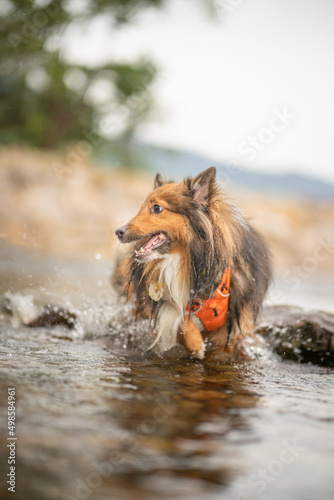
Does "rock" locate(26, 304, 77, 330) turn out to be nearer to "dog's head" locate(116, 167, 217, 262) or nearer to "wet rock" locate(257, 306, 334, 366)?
"dog's head" locate(116, 167, 217, 262)

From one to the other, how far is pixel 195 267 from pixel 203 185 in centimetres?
56

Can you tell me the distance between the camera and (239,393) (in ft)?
8.21

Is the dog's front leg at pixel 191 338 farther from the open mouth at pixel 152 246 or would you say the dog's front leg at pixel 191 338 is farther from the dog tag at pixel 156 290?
the open mouth at pixel 152 246

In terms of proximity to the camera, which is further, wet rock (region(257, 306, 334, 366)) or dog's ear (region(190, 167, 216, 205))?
wet rock (region(257, 306, 334, 366))

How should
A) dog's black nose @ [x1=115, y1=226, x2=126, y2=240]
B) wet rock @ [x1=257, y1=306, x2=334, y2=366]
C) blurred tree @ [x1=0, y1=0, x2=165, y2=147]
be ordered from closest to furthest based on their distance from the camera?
dog's black nose @ [x1=115, y1=226, x2=126, y2=240]
wet rock @ [x1=257, y1=306, x2=334, y2=366]
blurred tree @ [x1=0, y1=0, x2=165, y2=147]

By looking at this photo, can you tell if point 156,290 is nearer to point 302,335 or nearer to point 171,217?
point 171,217

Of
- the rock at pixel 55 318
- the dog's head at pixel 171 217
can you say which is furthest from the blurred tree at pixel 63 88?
the dog's head at pixel 171 217

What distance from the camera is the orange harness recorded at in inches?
137

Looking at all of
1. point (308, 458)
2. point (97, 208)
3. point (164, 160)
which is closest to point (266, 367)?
point (308, 458)

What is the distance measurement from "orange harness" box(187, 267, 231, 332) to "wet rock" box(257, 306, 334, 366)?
806 mm

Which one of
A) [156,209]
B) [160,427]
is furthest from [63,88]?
[160,427]

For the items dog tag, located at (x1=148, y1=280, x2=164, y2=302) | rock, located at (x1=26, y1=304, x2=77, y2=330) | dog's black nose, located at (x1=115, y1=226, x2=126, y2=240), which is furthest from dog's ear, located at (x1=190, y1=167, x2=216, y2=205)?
rock, located at (x1=26, y1=304, x2=77, y2=330)

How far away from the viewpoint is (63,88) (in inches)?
695

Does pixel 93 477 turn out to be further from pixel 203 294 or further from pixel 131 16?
pixel 131 16
